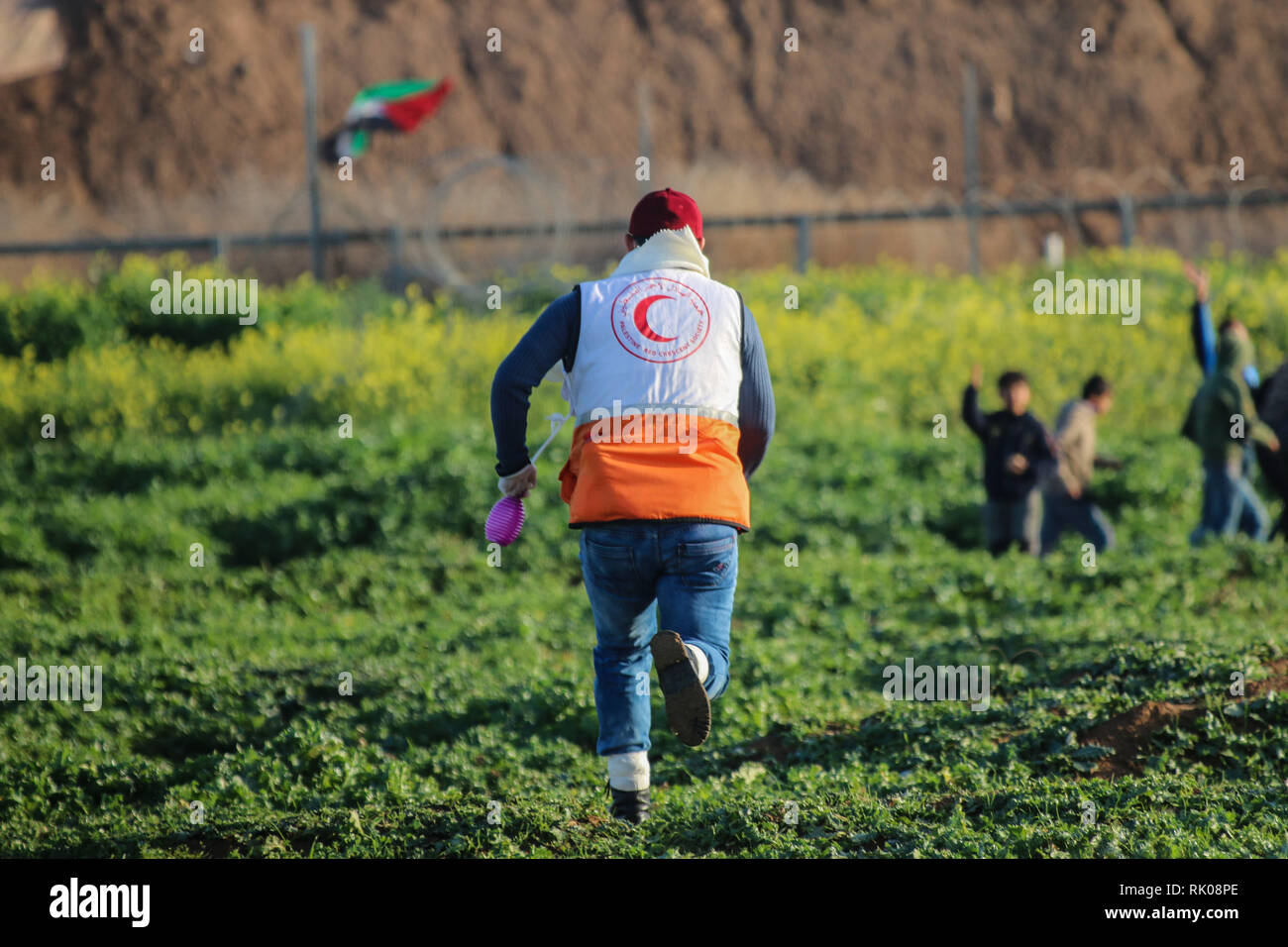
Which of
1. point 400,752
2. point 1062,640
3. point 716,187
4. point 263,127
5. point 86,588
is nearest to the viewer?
point 400,752

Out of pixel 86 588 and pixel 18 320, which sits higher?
pixel 18 320

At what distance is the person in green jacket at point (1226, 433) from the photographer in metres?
10.6

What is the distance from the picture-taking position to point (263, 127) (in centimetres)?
2898

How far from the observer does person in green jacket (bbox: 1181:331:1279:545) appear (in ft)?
34.8

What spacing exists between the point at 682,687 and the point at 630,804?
2.34ft

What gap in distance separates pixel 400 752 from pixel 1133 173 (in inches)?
1120

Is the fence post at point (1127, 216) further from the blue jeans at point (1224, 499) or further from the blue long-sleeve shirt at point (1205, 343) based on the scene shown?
the blue jeans at point (1224, 499)

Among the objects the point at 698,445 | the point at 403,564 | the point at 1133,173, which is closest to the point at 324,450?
the point at 403,564

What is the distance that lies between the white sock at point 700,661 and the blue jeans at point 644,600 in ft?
0.11

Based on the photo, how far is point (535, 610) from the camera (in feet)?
30.0

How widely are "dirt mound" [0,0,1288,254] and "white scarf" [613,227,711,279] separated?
22.6 meters

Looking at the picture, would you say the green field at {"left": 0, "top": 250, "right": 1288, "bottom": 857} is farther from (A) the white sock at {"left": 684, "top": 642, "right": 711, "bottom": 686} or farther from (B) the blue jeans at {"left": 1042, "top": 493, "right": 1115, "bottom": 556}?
(A) the white sock at {"left": 684, "top": 642, "right": 711, "bottom": 686}

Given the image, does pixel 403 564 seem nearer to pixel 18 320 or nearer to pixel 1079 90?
pixel 18 320

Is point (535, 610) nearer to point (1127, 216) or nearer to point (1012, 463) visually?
point (1012, 463)
